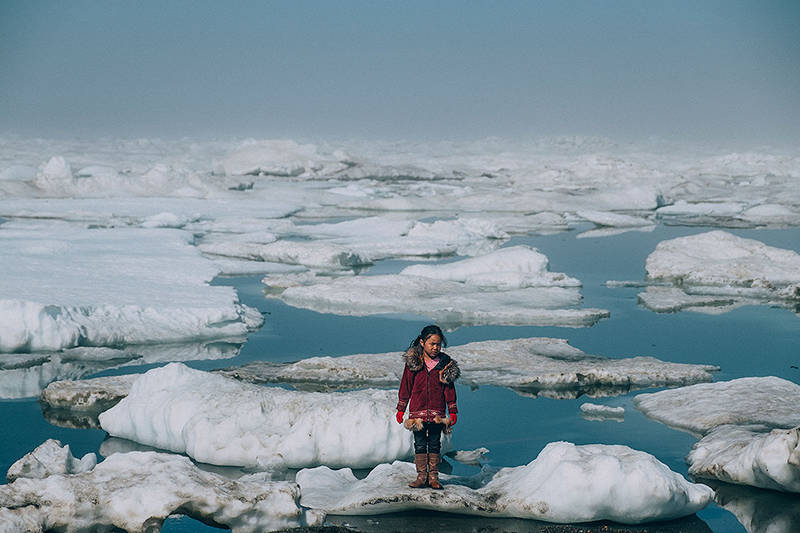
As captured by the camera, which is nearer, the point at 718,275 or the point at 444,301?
the point at 444,301

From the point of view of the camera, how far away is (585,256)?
14852mm

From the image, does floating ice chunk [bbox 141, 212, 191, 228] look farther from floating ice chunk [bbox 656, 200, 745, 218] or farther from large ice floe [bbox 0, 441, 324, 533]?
large ice floe [bbox 0, 441, 324, 533]

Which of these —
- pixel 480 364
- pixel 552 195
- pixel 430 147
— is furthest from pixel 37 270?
pixel 430 147

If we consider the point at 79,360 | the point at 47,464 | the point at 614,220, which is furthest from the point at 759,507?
the point at 614,220

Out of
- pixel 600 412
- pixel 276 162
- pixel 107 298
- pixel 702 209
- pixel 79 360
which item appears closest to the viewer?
pixel 600 412

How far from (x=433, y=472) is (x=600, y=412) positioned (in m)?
2.29

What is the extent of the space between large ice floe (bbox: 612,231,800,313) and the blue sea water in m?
0.28

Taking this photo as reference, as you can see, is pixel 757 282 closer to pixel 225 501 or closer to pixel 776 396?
pixel 776 396

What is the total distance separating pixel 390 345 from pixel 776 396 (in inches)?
136

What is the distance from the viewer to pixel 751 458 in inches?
199

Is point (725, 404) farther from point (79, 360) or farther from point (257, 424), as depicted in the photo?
point (79, 360)

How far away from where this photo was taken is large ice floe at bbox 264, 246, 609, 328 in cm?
985

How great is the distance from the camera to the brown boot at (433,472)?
460 cm

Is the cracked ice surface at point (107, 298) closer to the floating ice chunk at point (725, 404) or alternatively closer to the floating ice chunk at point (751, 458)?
the floating ice chunk at point (725, 404)
